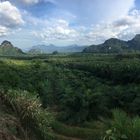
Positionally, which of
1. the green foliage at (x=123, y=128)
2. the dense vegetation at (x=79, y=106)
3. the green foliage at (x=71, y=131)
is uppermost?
the green foliage at (x=123, y=128)

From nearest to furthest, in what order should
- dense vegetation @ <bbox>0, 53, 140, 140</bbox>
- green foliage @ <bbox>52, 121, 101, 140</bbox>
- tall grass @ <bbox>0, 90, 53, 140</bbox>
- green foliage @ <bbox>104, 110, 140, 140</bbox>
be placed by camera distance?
green foliage @ <bbox>104, 110, 140, 140</bbox> < dense vegetation @ <bbox>0, 53, 140, 140</bbox> < tall grass @ <bbox>0, 90, 53, 140</bbox> < green foliage @ <bbox>52, 121, 101, 140</bbox>

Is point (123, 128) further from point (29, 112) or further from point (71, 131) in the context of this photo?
point (71, 131)

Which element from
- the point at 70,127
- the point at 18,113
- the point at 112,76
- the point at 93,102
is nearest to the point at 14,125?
the point at 18,113

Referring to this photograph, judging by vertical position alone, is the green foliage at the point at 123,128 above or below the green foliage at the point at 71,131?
above

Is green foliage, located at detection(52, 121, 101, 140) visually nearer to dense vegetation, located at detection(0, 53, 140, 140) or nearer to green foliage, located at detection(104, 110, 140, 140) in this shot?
dense vegetation, located at detection(0, 53, 140, 140)

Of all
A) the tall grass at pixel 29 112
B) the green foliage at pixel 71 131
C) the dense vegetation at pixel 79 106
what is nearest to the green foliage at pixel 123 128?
the dense vegetation at pixel 79 106

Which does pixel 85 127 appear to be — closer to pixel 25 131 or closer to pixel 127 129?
pixel 25 131

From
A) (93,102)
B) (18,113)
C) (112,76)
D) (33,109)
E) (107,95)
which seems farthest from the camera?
(112,76)

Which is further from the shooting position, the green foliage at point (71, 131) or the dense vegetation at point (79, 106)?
the green foliage at point (71, 131)

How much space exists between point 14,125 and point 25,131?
3.05 ft

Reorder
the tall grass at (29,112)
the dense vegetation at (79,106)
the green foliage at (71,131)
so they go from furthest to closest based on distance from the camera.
Result: the green foliage at (71,131)
the tall grass at (29,112)
the dense vegetation at (79,106)

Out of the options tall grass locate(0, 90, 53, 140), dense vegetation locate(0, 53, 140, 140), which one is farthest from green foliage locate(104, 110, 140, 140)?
tall grass locate(0, 90, 53, 140)

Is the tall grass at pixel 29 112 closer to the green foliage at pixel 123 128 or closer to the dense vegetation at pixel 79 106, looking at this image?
the dense vegetation at pixel 79 106

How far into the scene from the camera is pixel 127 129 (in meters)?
12.3
